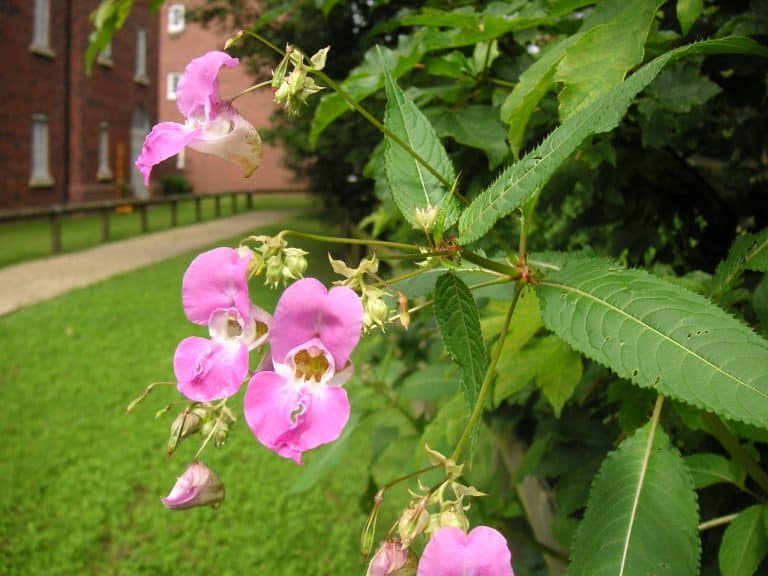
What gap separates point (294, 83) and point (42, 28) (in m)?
17.2

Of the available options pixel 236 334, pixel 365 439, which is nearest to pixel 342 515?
pixel 365 439

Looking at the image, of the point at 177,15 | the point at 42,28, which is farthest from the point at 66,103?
the point at 177,15

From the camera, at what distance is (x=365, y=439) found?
446 centimetres

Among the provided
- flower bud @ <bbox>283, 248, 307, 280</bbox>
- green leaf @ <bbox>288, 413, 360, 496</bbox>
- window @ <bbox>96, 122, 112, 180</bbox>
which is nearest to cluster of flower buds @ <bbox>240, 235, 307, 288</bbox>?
flower bud @ <bbox>283, 248, 307, 280</bbox>

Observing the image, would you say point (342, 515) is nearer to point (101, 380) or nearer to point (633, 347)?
point (101, 380)

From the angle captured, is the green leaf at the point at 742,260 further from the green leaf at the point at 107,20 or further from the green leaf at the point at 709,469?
the green leaf at the point at 107,20

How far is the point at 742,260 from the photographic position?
3.02ft

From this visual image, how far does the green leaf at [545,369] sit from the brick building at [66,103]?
1406 cm

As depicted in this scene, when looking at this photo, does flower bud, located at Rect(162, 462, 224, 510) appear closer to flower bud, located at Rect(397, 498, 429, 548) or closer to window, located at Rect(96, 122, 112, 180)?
flower bud, located at Rect(397, 498, 429, 548)

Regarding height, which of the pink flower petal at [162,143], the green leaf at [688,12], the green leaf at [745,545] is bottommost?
the green leaf at [745,545]

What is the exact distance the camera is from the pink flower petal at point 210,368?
63cm

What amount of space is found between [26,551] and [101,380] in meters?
2.30

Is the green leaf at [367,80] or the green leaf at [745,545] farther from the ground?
the green leaf at [367,80]

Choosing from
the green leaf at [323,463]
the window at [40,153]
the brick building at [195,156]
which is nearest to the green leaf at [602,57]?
the green leaf at [323,463]
